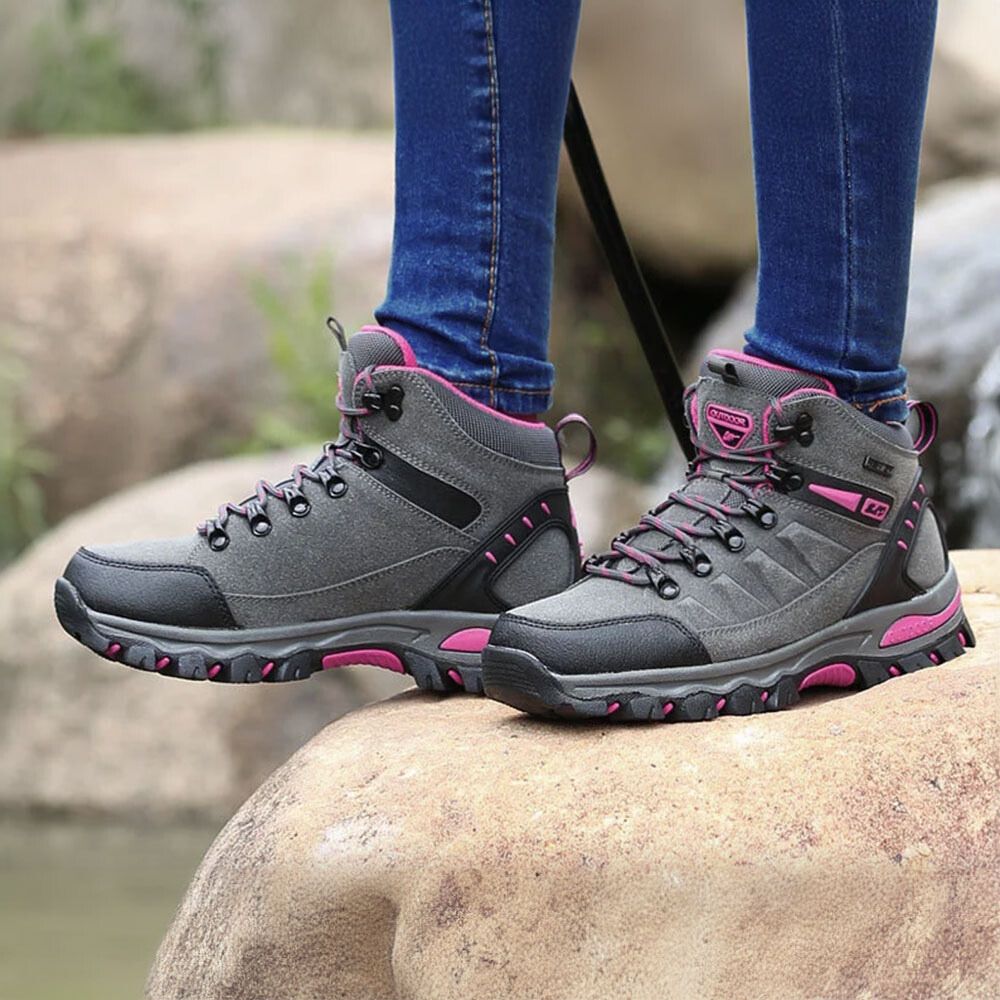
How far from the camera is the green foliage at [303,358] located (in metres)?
5.15

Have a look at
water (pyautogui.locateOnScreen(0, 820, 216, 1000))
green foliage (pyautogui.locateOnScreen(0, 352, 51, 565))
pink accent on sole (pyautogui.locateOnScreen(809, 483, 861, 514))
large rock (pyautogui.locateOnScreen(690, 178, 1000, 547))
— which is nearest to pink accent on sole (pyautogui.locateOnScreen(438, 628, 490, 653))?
pink accent on sole (pyautogui.locateOnScreen(809, 483, 861, 514))

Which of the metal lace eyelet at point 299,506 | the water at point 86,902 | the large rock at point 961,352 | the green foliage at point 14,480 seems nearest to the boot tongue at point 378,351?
the metal lace eyelet at point 299,506

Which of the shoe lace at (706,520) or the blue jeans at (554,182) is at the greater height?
the blue jeans at (554,182)

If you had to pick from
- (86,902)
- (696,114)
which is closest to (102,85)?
(696,114)

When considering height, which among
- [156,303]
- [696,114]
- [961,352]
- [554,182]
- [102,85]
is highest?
[554,182]

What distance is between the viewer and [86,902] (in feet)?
9.94

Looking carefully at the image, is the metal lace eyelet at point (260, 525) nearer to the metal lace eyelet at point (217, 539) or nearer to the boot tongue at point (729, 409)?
the metal lace eyelet at point (217, 539)

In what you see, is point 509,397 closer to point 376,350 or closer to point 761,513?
point 376,350

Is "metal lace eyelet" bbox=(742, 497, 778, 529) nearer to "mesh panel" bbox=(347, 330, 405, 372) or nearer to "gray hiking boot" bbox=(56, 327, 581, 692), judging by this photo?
"gray hiking boot" bbox=(56, 327, 581, 692)

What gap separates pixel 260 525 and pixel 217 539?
0.04 m

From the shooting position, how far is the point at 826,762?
4.50 feet

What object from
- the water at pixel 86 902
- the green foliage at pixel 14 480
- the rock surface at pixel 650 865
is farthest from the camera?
the green foliage at pixel 14 480

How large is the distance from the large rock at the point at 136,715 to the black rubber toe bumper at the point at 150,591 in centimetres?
210

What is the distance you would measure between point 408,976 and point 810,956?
1.10ft
